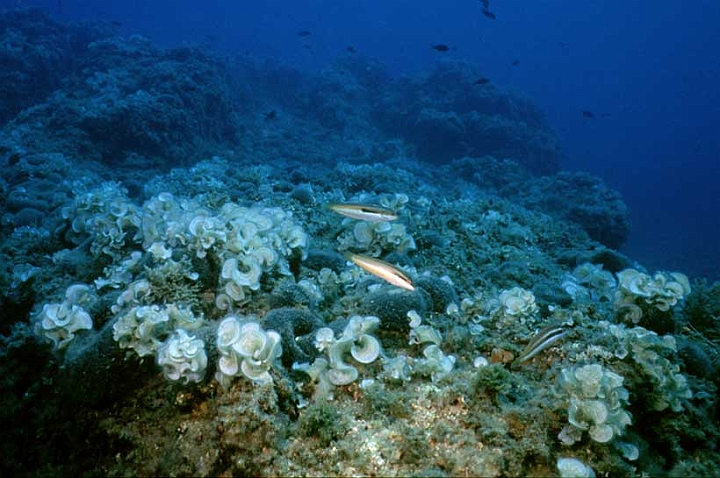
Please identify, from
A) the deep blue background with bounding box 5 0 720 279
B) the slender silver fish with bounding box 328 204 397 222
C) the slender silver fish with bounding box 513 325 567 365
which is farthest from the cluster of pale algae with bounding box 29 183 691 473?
the deep blue background with bounding box 5 0 720 279

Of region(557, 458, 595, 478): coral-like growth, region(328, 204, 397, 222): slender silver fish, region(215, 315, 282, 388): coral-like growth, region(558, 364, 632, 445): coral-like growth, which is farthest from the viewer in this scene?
region(328, 204, 397, 222): slender silver fish

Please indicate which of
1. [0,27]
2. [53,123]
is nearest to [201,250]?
[53,123]

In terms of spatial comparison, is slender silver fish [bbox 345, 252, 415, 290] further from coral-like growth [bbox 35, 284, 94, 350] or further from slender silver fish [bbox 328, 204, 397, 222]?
coral-like growth [bbox 35, 284, 94, 350]

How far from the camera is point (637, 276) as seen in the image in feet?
11.3

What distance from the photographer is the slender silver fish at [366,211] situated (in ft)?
9.82

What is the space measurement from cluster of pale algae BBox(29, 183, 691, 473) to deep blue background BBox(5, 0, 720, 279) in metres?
32.7

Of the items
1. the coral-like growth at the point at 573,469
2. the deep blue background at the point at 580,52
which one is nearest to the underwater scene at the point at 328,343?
the coral-like growth at the point at 573,469

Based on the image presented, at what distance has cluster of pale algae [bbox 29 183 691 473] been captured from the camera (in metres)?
2.18

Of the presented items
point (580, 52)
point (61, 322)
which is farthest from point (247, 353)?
point (580, 52)

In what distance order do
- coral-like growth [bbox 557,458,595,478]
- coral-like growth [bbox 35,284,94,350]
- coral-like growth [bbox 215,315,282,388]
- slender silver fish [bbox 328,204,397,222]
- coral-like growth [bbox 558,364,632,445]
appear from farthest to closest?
slender silver fish [bbox 328,204,397,222] < coral-like growth [bbox 35,284,94,350] < coral-like growth [bbox 215,315,282,388] < coral-like growth [bbox 558,364,632,445] < coral-like growth [bbox 557,458,595,478]

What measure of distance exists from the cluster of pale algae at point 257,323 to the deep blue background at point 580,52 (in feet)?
107

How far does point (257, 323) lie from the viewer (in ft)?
7.62

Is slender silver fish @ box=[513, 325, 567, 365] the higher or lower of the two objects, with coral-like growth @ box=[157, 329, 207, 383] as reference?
higher

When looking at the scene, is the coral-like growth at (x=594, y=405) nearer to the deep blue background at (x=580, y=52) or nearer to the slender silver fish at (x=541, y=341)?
the slender silver fish at (x=541, y=341)
